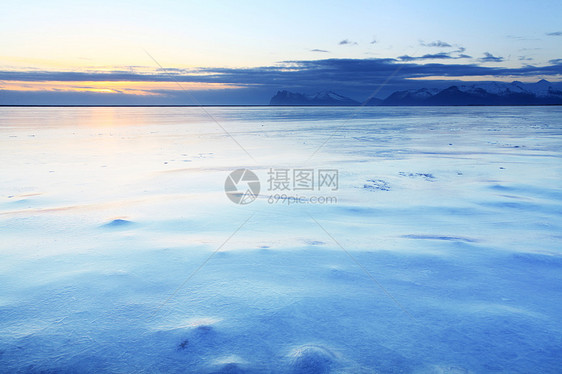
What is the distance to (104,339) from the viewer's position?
2.18 meters

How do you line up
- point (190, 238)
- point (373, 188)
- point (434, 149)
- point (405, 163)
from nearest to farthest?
point (190, 238) < point (373, 188) < point (405, 163) < point (434, 149)

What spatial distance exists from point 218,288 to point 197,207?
7.91 feet

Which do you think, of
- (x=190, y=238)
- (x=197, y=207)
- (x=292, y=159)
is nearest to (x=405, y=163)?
(x=292, y=159)

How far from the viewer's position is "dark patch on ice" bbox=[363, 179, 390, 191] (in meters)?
6.11

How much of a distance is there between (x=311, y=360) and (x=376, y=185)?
465cm

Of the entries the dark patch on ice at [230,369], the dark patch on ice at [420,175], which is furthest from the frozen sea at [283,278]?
the dark patch on ice at [420,175]

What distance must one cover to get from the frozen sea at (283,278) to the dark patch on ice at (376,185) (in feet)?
0.30

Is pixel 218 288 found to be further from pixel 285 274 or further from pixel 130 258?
pixel 130 258

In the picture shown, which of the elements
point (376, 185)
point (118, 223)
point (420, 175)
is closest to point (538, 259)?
point (376, 185)

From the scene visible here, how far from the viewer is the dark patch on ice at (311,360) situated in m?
1.94

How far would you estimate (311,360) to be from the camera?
2.00 meters

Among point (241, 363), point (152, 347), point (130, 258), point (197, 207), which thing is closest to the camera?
point (241, 363)

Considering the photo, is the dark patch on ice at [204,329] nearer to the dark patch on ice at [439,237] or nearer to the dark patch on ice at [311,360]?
the dark patch on ice at [311,360]

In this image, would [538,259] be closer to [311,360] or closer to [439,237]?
[439,237]
